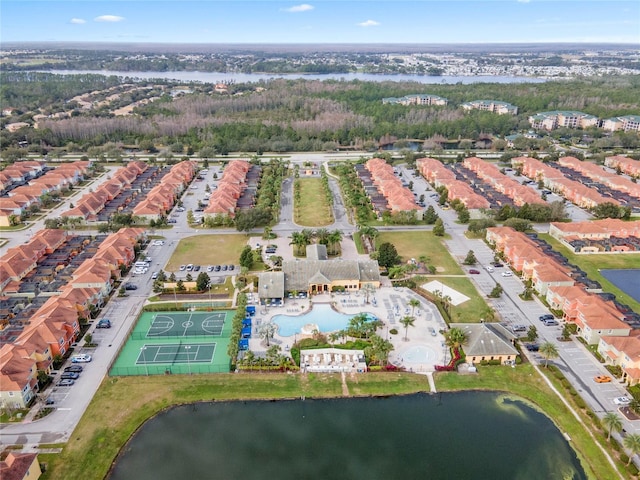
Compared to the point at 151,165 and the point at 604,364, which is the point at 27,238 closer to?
the point at 151,165

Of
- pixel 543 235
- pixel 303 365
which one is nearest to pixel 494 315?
pixel 303 365

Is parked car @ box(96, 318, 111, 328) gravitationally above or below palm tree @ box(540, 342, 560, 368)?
below

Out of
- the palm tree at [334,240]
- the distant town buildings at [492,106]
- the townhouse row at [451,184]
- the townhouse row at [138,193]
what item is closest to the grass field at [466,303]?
the palm tree at [334,240]

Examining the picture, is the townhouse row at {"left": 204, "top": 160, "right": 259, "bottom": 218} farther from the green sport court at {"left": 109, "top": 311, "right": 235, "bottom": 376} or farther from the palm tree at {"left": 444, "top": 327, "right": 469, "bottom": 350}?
the palm tree at {"left": 444, "top": 327, "right": 469, "bottom": 350}

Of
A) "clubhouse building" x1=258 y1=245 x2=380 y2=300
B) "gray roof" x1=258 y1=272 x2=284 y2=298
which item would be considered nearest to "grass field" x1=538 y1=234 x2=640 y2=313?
"clubhouse building" x1=258 y1=245 x2=380 y2=300

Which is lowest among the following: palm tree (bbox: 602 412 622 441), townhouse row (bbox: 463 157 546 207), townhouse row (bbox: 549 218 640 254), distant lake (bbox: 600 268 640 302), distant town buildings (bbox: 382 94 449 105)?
distant lake (bbox: 600 268 640 302)

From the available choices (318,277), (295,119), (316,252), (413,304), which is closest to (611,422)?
(413,304)

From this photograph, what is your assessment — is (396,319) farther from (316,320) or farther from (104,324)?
(104,324)
